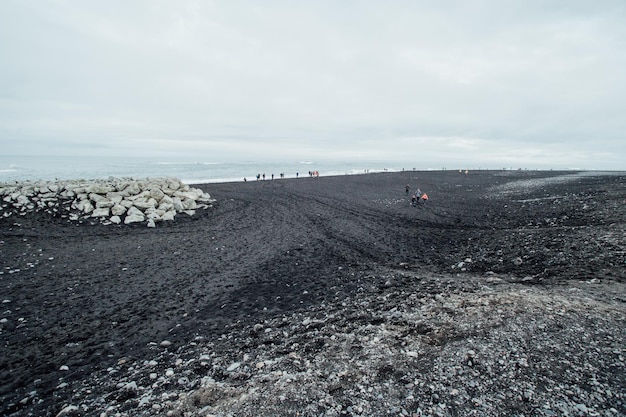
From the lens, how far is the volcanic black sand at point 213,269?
24.4 feet

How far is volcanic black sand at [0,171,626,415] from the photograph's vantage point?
745 cm

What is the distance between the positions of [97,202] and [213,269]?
1391 centimetres

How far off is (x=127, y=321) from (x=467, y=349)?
9269mm

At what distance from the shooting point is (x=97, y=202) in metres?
21.0

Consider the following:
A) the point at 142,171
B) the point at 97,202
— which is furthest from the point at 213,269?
the point at 142,171

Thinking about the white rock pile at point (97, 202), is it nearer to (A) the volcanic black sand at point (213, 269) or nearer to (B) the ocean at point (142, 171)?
(A) the volcanic black sand at point (213, 269)

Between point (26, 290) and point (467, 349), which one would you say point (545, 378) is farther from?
point (26, 290)

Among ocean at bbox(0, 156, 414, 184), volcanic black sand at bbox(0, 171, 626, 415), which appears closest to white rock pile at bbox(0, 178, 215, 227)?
volcanic black sand at bbox(0, 171, 626, 415)

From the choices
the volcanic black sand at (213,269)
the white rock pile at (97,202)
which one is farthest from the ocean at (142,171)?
the volcanic black sand at (213,269)

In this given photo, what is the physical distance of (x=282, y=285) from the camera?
11375 mm

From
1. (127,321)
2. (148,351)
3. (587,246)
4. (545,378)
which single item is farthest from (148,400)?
(587,246)

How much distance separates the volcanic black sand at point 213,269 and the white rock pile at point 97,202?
108 cm

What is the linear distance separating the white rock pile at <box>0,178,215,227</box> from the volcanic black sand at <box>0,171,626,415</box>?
1083mm

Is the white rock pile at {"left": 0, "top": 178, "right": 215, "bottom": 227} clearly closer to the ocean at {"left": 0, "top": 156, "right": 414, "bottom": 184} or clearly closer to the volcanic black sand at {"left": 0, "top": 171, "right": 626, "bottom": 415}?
the volcanic black sand at {"left": 0, "top": 171, "right": 626, "bottom": 415}
